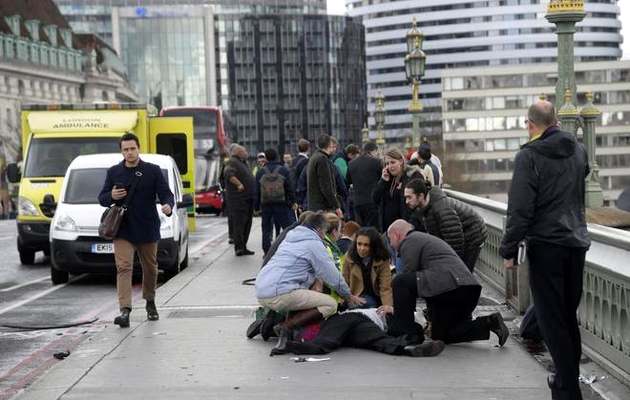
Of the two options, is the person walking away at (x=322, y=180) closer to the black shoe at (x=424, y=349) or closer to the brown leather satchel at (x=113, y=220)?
the brown leather satchel at (x=113, y=220)

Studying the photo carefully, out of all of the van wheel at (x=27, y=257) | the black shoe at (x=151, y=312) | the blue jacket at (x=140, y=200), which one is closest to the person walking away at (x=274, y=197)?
the van wheel at (x=27, y=257)

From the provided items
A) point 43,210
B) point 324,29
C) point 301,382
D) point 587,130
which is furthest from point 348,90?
point 301,382

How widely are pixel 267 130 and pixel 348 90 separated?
520 inches

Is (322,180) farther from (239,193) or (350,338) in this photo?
(350,338)

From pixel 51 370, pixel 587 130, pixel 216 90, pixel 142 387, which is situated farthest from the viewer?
pixel 216 90

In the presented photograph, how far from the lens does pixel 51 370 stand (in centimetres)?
847

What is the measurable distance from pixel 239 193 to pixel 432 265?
403 inches

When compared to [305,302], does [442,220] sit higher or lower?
higher

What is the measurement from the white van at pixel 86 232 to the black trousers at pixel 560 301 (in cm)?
902

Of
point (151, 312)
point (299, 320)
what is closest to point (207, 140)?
point (151, 312)

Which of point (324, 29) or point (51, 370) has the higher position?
point (324, 29)

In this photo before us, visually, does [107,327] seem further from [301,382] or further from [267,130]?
[267,130]

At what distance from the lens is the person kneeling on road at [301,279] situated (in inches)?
362

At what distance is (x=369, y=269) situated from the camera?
1018cm
